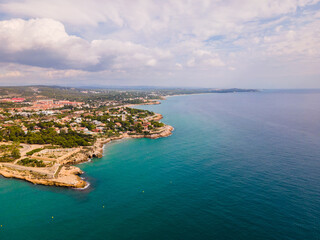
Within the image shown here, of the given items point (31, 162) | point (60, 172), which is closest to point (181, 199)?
point (60, 172)

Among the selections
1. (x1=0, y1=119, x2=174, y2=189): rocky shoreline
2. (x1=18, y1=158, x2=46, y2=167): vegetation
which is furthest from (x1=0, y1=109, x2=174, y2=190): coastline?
(x1=18, y1=158, x2=46, y2=167): vegetation

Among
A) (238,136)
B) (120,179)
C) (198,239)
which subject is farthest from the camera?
(238,136)

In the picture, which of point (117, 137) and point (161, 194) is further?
point (117, 137)

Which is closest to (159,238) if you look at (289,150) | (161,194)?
(161,194)

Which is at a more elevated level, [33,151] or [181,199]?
[33,151]

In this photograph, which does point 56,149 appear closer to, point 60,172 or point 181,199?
point 60,172

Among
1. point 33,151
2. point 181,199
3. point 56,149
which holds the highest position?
point 33,151

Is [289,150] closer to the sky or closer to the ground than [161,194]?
closer to the sky

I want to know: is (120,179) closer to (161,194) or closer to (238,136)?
(161,194)

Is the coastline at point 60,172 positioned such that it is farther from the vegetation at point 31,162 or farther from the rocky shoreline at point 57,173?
the vegetation at point 31,162

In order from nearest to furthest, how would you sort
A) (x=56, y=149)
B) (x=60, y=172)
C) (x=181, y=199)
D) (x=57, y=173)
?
1. (x=181, y=199)
2. (x=57, y=173)
3. (x=60, y=172)
4. (x=56, y=149)
